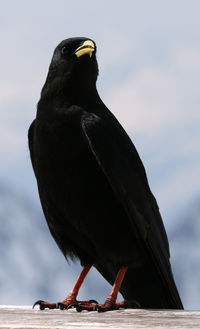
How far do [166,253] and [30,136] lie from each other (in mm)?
1311

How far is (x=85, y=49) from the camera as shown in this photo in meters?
4.68

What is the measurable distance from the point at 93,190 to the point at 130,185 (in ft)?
1.08

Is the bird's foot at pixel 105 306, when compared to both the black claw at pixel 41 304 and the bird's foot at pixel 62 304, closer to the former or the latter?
the bird's foot at pixel 62 304

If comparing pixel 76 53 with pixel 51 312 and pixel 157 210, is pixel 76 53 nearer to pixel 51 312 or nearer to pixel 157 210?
pixel 157 210

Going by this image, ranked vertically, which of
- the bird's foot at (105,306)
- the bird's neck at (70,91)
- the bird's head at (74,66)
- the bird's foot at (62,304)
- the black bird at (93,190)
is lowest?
the bird's foot at (105,306)

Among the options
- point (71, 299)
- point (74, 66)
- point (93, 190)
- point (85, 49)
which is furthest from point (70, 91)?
point (71, 299)

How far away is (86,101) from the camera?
4.60m

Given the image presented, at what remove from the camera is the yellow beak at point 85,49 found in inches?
184

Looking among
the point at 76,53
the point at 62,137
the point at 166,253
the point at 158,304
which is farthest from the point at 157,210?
the point at 76,53

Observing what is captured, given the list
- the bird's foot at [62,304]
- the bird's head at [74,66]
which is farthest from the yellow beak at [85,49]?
the bird's foot at [62,304]

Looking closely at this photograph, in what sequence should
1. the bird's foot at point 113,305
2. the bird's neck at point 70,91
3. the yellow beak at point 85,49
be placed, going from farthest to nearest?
1. the yellow beak at point 85,49
2. the bird's neck at point 70,91
3. the bird's foot at point 113,305

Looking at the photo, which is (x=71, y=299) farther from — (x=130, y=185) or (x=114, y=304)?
(x=130, y=185)

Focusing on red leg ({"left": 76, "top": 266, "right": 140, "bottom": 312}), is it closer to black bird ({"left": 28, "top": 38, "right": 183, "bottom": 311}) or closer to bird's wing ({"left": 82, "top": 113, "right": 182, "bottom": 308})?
black bird ({"left": 28, "top": 38, "right": 183, "bottom": 311})

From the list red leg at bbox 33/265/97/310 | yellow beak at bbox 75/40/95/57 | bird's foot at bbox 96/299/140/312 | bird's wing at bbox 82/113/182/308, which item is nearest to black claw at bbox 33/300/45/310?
red leg at bbox 33/265/97/310
